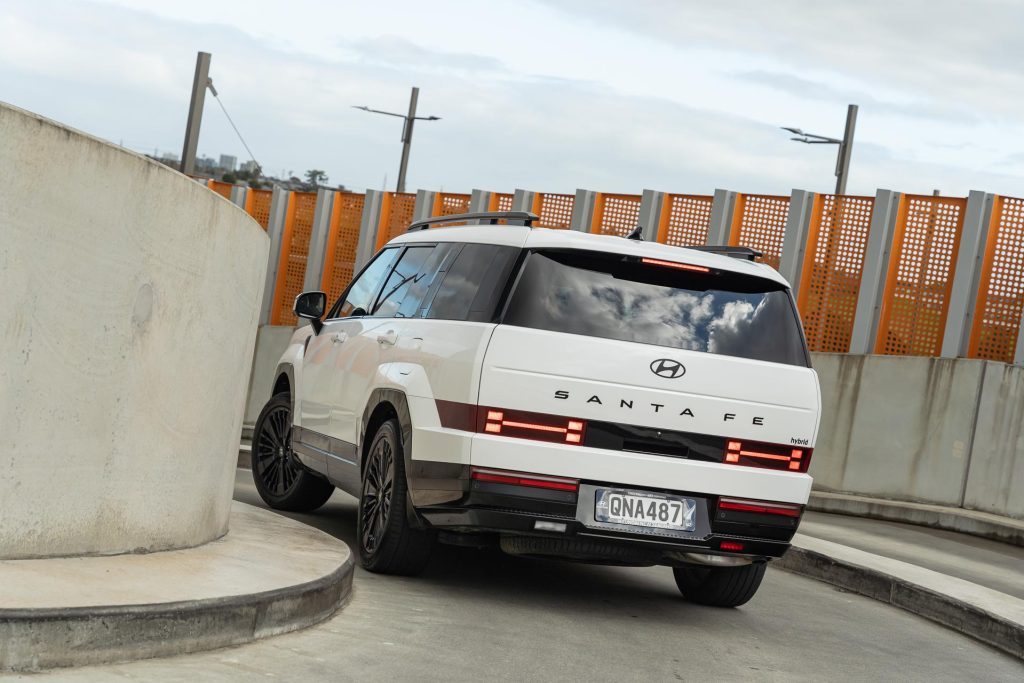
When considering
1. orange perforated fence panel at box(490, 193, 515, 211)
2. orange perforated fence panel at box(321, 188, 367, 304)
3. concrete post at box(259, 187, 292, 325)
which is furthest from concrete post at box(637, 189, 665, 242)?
concrete post at box(259, 187, 292, 325)

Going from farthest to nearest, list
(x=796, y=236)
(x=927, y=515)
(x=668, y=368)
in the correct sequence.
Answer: (x=796, y=236) < (x=927, y=515) < (x=668, y=368)

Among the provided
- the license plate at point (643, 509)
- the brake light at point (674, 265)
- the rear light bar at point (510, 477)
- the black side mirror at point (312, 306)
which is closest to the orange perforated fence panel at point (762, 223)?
the black side mirror at point (312, 306)

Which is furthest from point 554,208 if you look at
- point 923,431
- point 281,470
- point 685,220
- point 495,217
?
point 495,217

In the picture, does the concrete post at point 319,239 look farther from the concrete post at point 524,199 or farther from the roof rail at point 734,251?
the roof rail at point 734,251

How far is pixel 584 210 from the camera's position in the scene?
20266mm

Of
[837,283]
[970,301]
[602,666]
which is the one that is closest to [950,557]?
[970,301]

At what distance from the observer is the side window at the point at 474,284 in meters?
7.35

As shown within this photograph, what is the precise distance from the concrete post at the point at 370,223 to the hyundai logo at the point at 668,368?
57.6ft

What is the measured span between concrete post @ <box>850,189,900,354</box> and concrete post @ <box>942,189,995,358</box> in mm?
992

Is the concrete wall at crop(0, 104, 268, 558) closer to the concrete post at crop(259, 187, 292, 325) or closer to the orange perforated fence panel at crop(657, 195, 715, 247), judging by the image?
the orange perforated fence panel at crop(657, 195, 715, 247)

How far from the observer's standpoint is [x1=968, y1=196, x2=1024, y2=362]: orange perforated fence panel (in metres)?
15.3

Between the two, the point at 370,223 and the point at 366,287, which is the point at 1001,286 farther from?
the point at 370,223

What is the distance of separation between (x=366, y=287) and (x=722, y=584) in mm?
3169

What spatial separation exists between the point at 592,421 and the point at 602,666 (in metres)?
1.32
